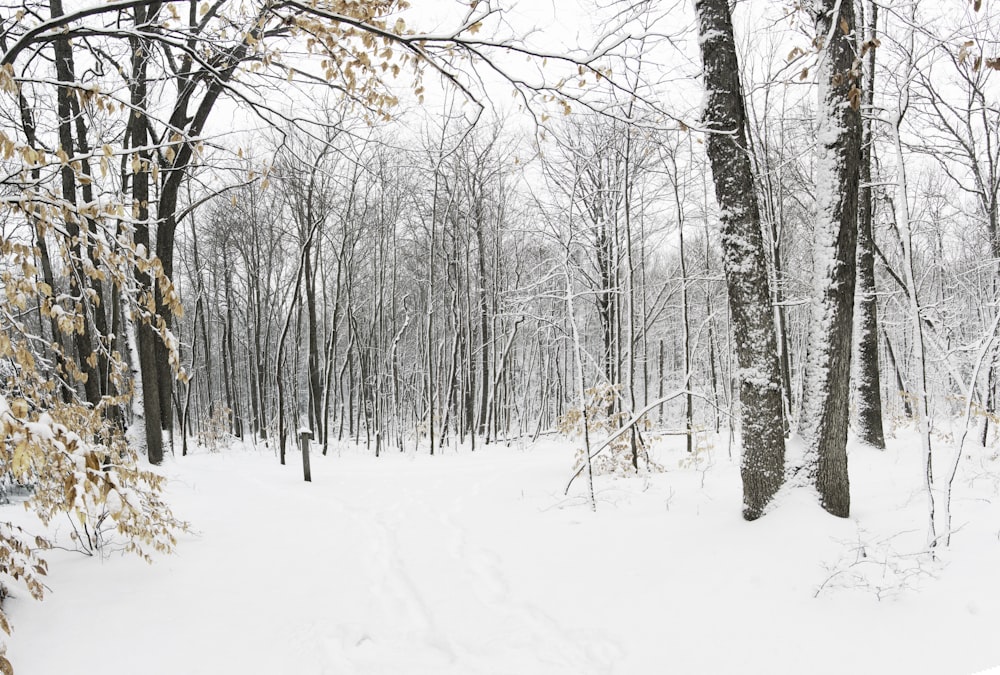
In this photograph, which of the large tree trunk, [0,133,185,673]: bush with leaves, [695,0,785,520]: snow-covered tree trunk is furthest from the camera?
the large tree trunk

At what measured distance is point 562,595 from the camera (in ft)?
13.4

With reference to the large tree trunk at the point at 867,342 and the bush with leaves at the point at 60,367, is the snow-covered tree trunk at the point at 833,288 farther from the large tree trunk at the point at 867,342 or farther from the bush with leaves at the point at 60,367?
the bush with leaves at the point at 60,367

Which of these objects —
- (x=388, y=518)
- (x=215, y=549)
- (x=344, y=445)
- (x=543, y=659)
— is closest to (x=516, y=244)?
(x=344, y=445)

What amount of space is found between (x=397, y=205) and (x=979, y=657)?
19.4 metres

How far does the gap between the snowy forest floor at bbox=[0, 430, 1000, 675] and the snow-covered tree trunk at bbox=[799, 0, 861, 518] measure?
329 millimetres

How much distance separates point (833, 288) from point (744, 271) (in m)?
0.72

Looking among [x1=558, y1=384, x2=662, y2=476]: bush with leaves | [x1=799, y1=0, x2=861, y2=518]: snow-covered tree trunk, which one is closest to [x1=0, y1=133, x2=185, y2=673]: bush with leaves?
[x1=799, y1=0, x2=861, y2=518]: snow-covered tree trunk

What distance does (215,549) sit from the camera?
493 cm

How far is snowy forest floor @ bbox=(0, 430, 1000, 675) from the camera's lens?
10.2 ft

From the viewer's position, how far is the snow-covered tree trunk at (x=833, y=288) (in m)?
4.40

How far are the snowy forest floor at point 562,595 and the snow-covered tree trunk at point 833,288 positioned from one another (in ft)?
1.08

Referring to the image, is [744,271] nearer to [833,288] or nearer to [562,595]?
[833,288]

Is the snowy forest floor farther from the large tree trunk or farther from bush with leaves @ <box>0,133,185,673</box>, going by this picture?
the large tree trunk

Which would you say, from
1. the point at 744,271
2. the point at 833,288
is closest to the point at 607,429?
the point at 744,271
